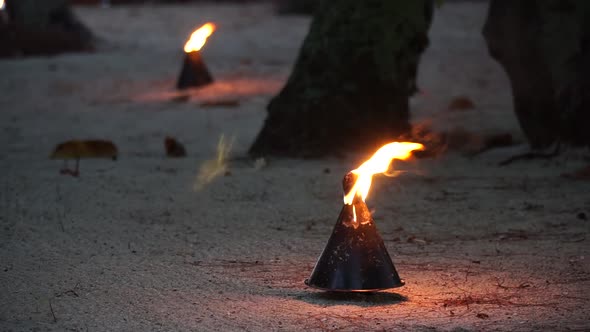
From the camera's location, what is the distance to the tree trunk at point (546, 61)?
6.88 m

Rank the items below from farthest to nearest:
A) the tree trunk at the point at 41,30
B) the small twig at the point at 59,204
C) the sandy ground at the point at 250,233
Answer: the tree trunk at the point at 41,30 < the small twig at the point at 59,204 < the sandy ground at the point at 250,233

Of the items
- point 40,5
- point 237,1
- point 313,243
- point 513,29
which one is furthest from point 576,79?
point 237,1

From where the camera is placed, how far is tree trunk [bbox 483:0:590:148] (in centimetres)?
688

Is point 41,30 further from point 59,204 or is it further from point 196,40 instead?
point 59,204

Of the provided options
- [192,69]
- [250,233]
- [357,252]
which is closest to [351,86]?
[250,233]

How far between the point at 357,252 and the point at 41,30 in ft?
35.7

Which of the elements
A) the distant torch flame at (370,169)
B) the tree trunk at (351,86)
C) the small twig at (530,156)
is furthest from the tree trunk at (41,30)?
the distant torch flame at (370,169)

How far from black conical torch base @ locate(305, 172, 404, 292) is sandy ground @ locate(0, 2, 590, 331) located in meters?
0.07

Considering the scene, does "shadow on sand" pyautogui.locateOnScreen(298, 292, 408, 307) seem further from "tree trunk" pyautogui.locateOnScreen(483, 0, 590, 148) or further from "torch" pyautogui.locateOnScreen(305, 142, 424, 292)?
"tree trunk" pyautogui.locateOnScreen(483, 0, 590, 148)

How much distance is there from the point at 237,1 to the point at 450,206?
15256 mm

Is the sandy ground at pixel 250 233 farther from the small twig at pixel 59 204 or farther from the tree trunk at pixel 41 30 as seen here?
the tree trunk at pixel 41 30

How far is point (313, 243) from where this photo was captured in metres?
4.77

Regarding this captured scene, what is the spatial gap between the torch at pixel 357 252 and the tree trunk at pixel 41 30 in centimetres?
980

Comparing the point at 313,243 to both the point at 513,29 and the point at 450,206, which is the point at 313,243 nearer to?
the point at 450,206
